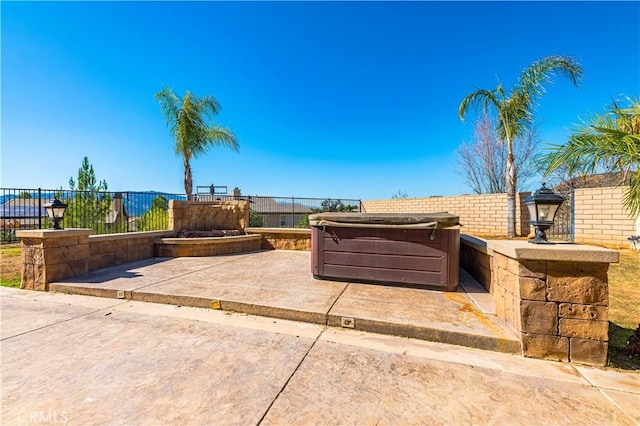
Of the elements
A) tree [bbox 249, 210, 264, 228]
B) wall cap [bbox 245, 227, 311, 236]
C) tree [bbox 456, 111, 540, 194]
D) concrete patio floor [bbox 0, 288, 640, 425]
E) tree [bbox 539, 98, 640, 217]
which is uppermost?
tree [bbox 456, 111, 540, 194]

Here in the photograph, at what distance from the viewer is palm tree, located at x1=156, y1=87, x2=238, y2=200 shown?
31.1ft

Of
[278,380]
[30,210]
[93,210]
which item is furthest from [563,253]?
[30,210]

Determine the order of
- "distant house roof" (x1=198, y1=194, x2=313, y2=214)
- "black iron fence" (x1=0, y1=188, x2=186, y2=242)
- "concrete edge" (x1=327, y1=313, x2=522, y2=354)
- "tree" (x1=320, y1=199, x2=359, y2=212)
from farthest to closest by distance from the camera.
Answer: "tree" (x1=320, y1=199, x2=359, y2=212)
"distant house roof" (x1=198, y1=194, x2=313, y2=214)
"black iron fence" (x1=0, y1=188, x2=186, y2=242)
"concrete edge" (x1=327, y1=313, x2=522, y2=354)

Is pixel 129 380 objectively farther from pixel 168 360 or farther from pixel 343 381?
pixel 343 381

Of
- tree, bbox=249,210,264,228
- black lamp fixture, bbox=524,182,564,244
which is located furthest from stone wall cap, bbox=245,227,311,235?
black lamp fixture, bbox=524,182,564,244

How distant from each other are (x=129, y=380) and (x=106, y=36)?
8.41 meters

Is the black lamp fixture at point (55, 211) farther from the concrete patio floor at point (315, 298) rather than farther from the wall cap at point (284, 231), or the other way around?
the wall cap at point (284, 231)

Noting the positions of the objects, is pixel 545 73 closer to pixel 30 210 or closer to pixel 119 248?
pixel 119 248

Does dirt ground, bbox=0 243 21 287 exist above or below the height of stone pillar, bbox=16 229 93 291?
below

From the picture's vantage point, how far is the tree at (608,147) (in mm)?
2504

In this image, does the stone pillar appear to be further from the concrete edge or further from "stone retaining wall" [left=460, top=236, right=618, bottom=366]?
"stone retaining wall" [left=460, top=236, right=618, bottom=366]

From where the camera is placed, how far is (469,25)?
776 centimetres

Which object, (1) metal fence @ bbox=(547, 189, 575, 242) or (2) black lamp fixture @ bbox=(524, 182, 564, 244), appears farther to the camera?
(1) metal fence @ bbox=(547, 189, 575, 242)

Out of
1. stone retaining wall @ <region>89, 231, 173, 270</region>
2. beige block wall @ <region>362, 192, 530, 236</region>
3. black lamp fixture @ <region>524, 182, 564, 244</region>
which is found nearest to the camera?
black lamp fixture @ <region>524, 182, 564, 244</region>
